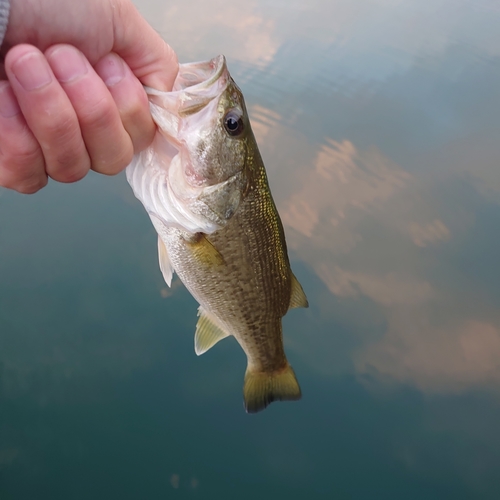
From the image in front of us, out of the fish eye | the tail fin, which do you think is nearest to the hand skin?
the fish eye

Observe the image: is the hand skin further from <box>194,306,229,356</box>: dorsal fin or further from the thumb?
<box>194,306,229,356</box>: dorsal fin

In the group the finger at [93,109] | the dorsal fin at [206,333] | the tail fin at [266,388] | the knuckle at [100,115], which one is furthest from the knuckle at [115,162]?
the tail fin at [266,388]

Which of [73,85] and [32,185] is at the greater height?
[73,85]

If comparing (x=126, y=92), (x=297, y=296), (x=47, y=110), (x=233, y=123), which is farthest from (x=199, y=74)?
(x=297, y=296)

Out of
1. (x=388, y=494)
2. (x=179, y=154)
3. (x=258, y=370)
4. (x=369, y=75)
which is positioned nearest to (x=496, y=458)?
(x=388, y=494)

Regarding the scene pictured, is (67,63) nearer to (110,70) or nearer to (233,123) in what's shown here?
(110,70)

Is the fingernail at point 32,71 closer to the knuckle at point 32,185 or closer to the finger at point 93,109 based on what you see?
the finger at point 93,109
